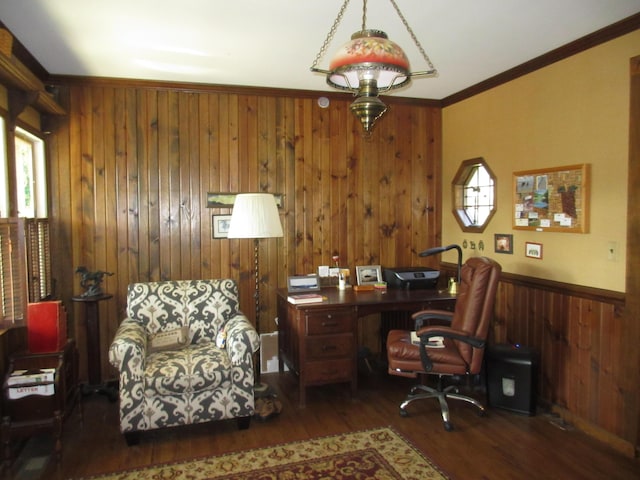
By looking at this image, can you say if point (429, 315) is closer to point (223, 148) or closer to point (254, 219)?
point (254, 219)

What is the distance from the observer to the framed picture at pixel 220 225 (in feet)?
13.1

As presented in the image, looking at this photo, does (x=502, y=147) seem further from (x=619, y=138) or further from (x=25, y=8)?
(x=25, y=8)

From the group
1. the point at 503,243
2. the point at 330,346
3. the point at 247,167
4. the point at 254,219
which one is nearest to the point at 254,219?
the point at 254,219

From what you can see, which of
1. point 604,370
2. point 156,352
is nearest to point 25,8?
point 156,352

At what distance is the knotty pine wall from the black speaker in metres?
1.44

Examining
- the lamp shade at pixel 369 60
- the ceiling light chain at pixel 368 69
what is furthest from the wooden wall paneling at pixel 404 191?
the lamp shade at pixel 369 60

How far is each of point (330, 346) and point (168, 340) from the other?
3.63 ft

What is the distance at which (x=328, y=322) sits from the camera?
342 centimetres

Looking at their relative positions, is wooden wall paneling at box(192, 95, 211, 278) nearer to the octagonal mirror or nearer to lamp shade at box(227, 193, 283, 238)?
lamp shade at box(227, 193, 283, 238)

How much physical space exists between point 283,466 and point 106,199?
2429 millimetres

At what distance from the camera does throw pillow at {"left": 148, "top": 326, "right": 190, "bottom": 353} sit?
3.16m

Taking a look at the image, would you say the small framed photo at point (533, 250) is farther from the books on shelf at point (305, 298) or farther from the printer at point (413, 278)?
the books on shelf at point (305, 298)

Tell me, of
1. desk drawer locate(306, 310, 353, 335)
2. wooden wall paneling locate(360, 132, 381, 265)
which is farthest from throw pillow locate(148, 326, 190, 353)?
wooden wall paneling locate(360, 132, 381, 265)

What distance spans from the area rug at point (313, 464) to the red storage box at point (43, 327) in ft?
2.67
